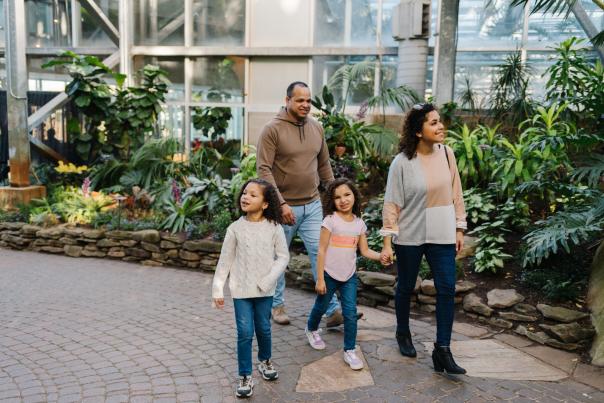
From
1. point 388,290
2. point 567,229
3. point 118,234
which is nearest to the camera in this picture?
point 567,229

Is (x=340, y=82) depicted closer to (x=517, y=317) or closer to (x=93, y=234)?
(x=93, y=234)

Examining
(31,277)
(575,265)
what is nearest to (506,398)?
(575,265)

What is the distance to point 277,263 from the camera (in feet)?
11.6

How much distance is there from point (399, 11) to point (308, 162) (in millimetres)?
6178

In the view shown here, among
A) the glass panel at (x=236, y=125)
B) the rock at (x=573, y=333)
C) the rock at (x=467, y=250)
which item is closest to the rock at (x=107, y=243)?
the rock at (x=467, y=250)

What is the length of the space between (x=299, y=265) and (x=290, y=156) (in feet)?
6.20

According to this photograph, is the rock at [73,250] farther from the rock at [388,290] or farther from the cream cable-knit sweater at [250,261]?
the cream cable-knit sweater at [250,261]

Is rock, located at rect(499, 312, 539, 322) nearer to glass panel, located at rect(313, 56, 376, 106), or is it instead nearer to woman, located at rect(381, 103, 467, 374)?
woman, located at rect(381, 103, 467, 374)

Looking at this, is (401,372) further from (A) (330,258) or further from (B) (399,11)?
(B) (399,11)

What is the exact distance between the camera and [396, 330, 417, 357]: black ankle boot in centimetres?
408

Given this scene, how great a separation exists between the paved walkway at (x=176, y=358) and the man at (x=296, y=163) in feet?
2.10

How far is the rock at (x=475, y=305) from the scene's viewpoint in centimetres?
484

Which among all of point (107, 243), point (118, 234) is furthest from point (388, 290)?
point (107, 243)

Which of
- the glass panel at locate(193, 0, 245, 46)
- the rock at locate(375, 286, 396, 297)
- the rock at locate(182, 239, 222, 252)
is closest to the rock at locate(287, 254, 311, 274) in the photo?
the rock at locate(375, 286, 396, 297)
